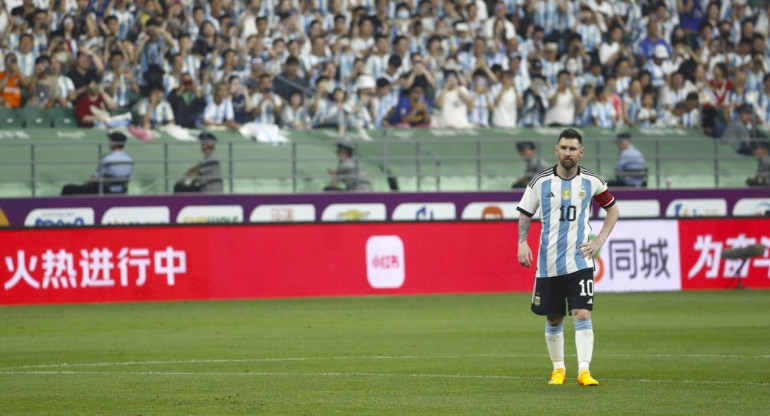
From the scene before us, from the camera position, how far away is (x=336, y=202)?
76.5 feet

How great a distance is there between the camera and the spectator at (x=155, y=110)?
23.4 m

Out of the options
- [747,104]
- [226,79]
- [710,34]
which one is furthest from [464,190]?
[710,34]

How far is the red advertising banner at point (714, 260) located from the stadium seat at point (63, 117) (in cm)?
1227

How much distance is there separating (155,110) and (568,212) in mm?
15571

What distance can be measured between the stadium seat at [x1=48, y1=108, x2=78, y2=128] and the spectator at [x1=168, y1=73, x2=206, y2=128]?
1.98 meters

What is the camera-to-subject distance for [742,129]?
26484 millimetres

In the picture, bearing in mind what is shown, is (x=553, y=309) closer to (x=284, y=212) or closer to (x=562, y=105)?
(x=284, y=212)

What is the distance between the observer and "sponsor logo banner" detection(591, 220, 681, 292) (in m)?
21.1

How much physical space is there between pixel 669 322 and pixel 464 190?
8.63 m

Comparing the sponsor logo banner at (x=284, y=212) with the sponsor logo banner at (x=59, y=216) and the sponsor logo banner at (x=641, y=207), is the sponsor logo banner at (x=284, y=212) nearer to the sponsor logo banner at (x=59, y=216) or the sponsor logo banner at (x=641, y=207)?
the sponsor logo banner at (x=59, y=216)

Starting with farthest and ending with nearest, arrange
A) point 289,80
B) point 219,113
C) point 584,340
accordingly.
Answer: point 289,80 < point 219,113 < point 584,340

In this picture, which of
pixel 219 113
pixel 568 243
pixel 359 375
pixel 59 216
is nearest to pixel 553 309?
pixel 568 243

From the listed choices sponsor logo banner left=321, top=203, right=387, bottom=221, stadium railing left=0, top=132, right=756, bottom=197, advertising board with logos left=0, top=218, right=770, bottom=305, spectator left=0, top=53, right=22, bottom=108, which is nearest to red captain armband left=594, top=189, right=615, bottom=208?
advertising board with logos left=0, top=218, right=770, bottom=305

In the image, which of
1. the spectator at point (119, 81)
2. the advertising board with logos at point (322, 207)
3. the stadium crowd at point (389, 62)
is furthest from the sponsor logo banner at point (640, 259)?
the spectator at point (119, 81)
